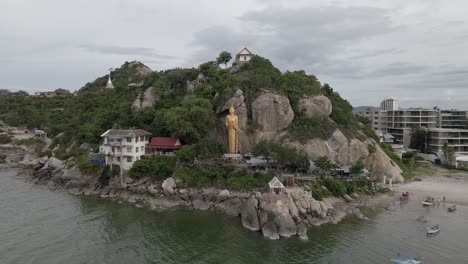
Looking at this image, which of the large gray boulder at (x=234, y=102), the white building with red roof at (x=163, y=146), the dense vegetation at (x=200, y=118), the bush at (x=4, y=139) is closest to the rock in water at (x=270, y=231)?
the dense vegetation at (x=200, y=118)

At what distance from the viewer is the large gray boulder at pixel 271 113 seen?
55.2 m

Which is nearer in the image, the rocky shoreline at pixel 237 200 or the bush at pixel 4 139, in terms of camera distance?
the rocky shoreline at pixel 237 200

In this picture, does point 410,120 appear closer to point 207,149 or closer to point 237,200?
point 207,149

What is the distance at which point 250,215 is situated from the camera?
37.4 metres

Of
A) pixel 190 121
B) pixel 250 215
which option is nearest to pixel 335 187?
pixel 250 215

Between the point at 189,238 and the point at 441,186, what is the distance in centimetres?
4163

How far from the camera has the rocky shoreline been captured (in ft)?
119

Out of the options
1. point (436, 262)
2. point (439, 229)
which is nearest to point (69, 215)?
point (436, 262)

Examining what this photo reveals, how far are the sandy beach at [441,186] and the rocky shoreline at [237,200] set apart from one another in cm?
661

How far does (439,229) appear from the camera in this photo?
37188 millimetres

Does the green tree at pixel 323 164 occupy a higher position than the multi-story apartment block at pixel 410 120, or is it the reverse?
the multi-story apartment block at pixel 410 120

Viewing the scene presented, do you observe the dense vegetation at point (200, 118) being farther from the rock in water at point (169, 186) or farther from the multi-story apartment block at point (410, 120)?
the multi-story apartment block at point (410, 120)

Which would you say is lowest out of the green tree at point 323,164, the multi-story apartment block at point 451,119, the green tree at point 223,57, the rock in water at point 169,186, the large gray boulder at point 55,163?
the rock in water at point 169,186

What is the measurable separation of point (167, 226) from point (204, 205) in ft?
22.1
